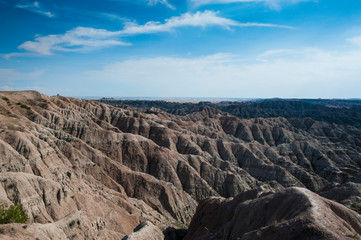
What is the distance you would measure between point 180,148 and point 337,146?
63350mm

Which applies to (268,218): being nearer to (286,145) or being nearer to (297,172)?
(297,172)

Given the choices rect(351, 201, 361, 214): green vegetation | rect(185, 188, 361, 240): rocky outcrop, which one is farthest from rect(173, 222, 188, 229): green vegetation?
rect(351, 201, 361, 214): green vegetation

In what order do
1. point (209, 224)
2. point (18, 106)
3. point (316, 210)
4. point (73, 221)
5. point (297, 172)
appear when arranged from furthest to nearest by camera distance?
point (297, 172), point (18, 106), point (209, 224), point (73, 221), point (316, 210)

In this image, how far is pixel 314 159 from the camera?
91.2 m

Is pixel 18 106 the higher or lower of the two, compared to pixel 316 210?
higher

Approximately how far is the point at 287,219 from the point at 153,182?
39.2 meters

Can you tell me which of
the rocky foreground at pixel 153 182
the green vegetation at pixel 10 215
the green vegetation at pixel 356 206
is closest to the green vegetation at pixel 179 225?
the rocky foreground at pixel 153 182

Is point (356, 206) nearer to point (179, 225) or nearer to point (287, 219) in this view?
point (287, 219)

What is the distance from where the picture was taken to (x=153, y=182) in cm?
5747

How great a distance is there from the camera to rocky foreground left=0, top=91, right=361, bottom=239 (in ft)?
81.5

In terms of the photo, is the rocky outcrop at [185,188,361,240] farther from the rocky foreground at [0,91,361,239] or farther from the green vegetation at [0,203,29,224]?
the green vegetation at [0,203,29,224]

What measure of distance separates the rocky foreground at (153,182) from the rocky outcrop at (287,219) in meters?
0.10

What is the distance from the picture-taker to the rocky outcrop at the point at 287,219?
702 inches

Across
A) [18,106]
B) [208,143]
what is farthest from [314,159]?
[18,106]
